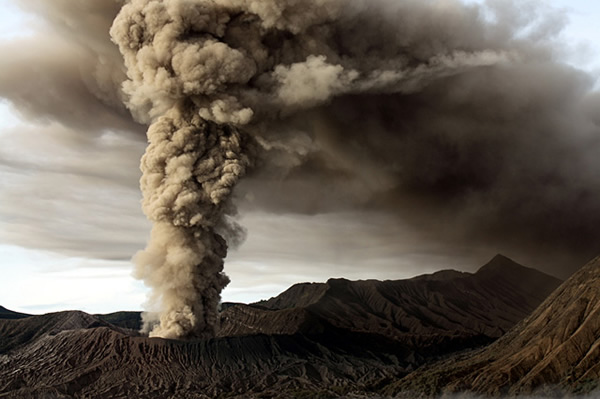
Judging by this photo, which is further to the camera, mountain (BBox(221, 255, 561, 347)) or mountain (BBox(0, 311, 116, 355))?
mountain (BBox(221, 255, 561, 347))

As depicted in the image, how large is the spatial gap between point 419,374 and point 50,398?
36382mm

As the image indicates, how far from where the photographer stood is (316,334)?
3622 inches

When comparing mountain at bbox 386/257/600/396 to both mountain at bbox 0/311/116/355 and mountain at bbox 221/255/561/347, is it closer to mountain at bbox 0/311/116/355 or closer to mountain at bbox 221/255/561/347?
mountain at bbox 221/255/561/347

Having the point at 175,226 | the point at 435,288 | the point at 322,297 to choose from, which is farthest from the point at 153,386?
the point at 435,288

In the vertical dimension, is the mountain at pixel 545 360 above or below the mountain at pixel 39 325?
below

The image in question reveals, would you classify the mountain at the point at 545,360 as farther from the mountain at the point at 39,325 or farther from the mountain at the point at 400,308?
the mountain at the point at 39,325

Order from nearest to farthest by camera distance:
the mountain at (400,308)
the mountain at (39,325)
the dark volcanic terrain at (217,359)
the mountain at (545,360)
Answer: the mountain at (545,360), the dark volcanic terrain at (217,359), the mountain at (39,325), the mountain at (400,308)

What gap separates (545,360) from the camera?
62094 millimetres

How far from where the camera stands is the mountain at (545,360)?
5841 cm

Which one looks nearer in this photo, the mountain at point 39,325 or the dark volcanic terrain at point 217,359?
the dark volcanic terrain at point 217,359

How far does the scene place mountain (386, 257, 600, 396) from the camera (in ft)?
192

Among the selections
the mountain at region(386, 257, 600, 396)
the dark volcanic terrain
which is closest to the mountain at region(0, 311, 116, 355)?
the dark volcanic terrain

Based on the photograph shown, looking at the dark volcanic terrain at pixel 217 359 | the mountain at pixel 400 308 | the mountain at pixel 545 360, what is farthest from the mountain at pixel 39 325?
the mountain at pixel 545 360

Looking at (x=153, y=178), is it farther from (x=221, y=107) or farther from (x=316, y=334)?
(x=316, y=334)
